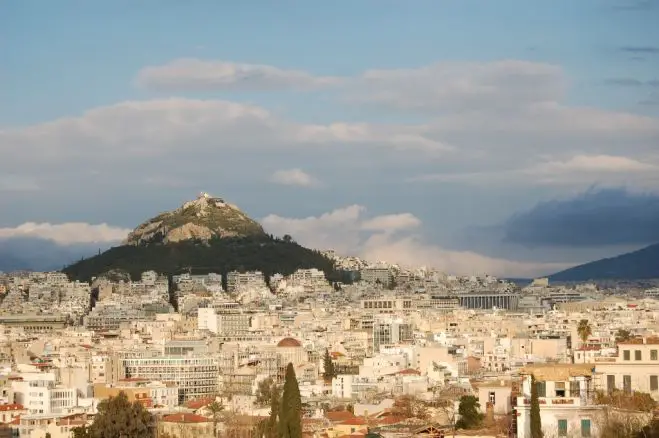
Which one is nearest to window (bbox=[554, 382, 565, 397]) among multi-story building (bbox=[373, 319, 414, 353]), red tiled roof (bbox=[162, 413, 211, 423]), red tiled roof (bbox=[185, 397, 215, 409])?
red tiled roof (bbox=[162, 413, 211, 423])

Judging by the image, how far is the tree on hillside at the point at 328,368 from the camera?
3590 inches

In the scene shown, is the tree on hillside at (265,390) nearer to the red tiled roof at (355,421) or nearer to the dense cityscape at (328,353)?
the dense cityscape at (328,353)

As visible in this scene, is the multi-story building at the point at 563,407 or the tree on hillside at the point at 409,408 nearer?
the multi-story building at the point at 563,407

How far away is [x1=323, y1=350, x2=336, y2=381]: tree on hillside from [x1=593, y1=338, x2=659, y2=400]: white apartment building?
51365 millimetres

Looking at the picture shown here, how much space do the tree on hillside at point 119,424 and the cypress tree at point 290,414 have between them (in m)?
10.5

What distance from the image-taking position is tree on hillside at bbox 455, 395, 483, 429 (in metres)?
42.5

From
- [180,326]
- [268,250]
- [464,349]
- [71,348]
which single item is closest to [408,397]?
[464,349]

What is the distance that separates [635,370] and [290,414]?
1001 cm

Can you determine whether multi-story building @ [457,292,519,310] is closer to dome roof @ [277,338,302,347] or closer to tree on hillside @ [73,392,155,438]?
dome roof @ [277,338,302,347]

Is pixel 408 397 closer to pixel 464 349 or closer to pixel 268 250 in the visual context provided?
pixel 464 349

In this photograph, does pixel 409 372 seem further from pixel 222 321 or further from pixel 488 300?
pixel 488 300

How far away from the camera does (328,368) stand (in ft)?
308

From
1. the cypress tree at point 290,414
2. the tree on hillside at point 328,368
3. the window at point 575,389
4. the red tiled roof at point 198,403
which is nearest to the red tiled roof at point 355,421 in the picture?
the cypress tree at point 290,414

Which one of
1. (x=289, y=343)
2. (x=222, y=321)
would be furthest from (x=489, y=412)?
(x=222, y=321)
